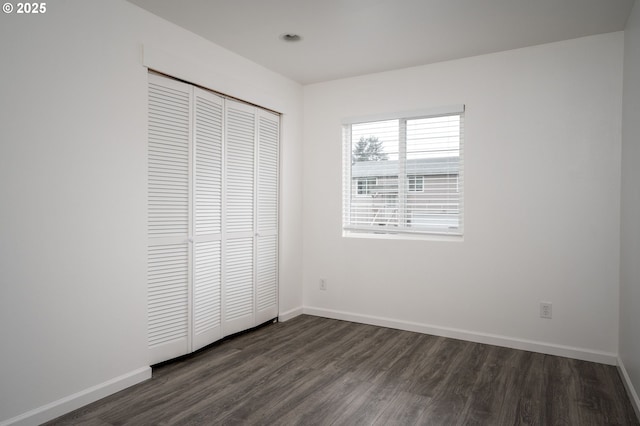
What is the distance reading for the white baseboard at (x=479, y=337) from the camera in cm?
314

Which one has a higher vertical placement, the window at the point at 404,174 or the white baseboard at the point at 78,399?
the window at the point at 404,174

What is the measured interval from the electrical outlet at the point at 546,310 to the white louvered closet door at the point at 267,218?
8.06 feet

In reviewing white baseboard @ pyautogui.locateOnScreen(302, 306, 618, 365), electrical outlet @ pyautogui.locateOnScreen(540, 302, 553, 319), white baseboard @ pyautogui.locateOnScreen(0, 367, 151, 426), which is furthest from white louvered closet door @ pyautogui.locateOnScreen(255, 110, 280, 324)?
electrical outlet @ pyautogui.locateOnScreen(540, 302, 553, 319)

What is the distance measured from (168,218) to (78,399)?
4.14 feet

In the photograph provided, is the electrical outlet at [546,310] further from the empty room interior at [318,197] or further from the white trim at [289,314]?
the white trim at [289,314]

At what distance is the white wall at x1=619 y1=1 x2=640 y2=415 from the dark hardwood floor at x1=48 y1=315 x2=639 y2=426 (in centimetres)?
29

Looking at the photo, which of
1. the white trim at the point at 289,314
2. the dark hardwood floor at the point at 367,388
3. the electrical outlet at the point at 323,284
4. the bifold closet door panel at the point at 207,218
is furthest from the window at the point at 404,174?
the bifold closet door panel at the point at 207,218

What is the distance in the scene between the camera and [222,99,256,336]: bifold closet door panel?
11.5ft

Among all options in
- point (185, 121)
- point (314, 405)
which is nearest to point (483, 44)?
point (185, 121)

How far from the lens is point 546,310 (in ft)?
10.8

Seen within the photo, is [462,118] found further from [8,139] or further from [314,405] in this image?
[8,139]

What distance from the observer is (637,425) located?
7.27 ft

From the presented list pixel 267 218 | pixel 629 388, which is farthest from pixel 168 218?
pixel 629 388

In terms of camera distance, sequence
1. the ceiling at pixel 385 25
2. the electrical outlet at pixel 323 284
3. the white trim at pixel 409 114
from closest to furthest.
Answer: the ceiling at pixel 385 25 → the white trim at pixel 409 114 → the electrical outlet at pixel 323 284
